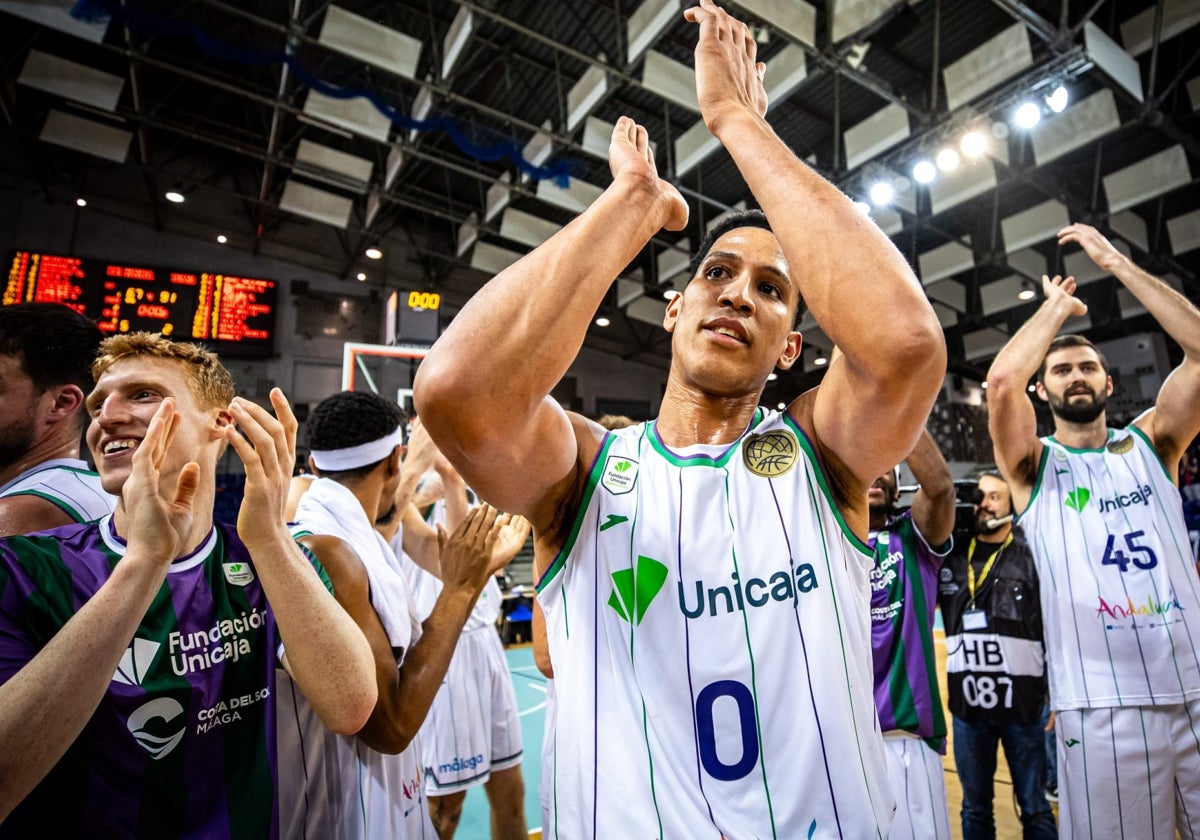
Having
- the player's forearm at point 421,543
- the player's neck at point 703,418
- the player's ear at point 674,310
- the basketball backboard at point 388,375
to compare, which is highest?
the basketball backboard at point 388,375

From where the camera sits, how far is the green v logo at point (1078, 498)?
113 inches

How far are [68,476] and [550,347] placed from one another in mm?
1856

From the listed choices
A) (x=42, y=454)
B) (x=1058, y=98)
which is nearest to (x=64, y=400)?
(x=42, y=454)

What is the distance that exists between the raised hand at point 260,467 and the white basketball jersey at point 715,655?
2.27 feet

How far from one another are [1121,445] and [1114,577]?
25.8 inches

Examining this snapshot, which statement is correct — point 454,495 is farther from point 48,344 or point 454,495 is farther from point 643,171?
point 643,171

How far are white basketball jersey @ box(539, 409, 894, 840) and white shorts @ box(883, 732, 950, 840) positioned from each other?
177 cm

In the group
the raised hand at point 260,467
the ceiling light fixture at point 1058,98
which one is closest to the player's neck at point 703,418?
the raised hand at point 260,467

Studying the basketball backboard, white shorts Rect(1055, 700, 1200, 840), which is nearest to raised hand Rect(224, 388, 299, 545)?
white shorts Rect(1055, 700, 1200, 840)

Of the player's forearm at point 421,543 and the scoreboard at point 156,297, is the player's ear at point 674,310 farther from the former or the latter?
the scoreboard at point 156,297

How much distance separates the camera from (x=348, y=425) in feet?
8.01

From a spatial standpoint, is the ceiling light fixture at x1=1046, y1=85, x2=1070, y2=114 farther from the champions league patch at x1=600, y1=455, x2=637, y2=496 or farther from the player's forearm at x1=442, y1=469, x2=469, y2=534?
the champions league patch at x1=600, y1=455, x2=637, y2=496

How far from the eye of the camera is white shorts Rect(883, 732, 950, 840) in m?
2.55

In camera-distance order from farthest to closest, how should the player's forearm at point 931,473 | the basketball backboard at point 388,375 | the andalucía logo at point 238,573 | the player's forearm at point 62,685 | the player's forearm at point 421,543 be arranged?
the basketball backboard at point 388,375
the player's forearm at point 421,543
the player's forearm at point 931,473
the andalucía logo at point 238,573
the player's forearm at point 62,685
